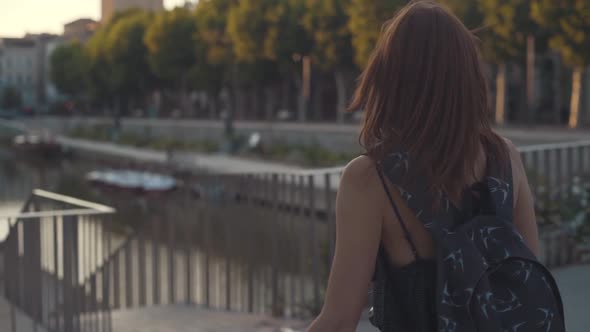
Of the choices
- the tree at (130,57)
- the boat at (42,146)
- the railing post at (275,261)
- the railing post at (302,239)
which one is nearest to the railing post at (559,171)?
the railing post at (302,239)

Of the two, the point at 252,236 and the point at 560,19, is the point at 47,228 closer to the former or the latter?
the point at 252,236

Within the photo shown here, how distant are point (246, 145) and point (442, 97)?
4605 centimetres

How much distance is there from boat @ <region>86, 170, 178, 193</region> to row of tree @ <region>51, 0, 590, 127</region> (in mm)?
9132

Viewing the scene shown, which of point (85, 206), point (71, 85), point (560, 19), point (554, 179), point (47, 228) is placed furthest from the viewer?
point (71, 85)

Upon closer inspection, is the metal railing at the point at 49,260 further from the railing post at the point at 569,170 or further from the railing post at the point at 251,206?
the railing post at the point at 569,170

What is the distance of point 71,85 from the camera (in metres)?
113

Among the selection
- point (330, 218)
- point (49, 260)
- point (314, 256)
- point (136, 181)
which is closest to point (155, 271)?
point (314, 256)

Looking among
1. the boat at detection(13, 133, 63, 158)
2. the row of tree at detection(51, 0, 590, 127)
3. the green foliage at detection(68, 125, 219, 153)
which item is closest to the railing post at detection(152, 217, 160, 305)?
the row of tree at detection(51, 0, 590, 127)

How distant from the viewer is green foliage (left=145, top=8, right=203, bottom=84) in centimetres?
7362

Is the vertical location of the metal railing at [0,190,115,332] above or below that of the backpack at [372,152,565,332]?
below

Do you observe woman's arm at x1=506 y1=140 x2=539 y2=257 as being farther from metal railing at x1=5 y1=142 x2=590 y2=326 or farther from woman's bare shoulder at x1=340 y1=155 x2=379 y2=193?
metal railing at x1=5 y1=142 x2=590 y2=326

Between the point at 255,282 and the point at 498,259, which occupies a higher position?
the point at 498,259

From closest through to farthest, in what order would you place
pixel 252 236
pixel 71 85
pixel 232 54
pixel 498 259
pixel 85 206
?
1. pixel 498 259
2. pixel 85 206
3. pixel 252 236
4. pixel 232 54
5. pixel 71 85

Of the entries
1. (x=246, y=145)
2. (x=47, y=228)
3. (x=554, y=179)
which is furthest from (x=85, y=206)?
(x=246, y=145)
